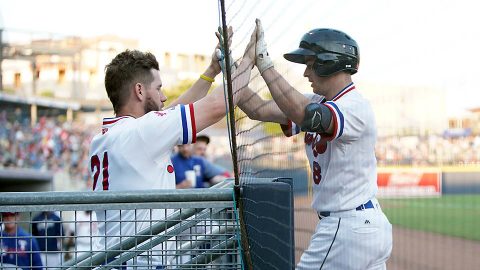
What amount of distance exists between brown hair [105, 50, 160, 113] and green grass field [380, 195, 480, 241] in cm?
1179

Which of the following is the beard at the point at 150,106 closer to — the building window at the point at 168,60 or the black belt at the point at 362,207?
the black belt at the point at 362,207

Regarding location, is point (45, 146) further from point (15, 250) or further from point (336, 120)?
point (336, 120)

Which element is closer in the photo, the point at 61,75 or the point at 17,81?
the point at 17,81

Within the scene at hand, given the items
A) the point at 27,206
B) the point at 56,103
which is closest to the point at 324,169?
the point at 27,206

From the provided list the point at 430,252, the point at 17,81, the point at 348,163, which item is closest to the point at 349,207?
the point at 348,163

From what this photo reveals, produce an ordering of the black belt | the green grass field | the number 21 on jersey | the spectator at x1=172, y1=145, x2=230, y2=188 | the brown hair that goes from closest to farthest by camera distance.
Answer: the black belt, the number 21 on jersey, the brown hair, the spectator at x1=172, y1=145, x2=230, y2=188, the green grass field

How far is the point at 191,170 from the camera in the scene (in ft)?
29.6

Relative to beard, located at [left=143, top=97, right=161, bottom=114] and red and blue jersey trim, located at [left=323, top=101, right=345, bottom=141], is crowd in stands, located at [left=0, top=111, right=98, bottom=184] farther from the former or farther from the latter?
red and blue jersey trim, located at [left=323, top=101, right=345, bottom=141]

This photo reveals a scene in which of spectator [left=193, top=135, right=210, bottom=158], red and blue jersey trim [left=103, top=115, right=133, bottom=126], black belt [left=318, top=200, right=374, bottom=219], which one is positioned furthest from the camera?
spectator [left=193, top=135, right=210, bottom=158]

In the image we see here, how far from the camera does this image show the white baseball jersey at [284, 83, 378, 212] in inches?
141

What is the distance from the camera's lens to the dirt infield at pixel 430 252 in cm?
1302

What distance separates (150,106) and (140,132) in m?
0.48

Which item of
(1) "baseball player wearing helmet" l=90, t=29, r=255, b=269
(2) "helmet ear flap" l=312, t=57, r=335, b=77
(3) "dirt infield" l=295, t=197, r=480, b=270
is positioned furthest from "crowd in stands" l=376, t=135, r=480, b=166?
(1) "baseball player wearing helmet" l=90, t=29, r=255, b=269

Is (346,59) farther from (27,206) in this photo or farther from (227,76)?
(27,206)
